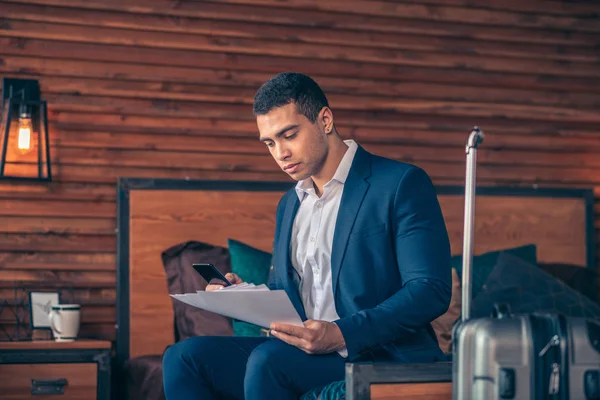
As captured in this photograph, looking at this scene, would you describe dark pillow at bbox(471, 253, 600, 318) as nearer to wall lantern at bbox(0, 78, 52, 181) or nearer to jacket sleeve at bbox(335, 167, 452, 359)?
jacket sleeve at bbox(335, 167, 452, 359)

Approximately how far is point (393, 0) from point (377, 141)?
0.78 m

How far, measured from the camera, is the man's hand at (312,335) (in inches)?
98.7

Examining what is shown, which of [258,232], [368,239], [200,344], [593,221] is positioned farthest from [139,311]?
[593,221]

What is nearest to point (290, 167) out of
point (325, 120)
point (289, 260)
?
point (325, 120)

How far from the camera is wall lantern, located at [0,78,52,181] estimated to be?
15.0 ft

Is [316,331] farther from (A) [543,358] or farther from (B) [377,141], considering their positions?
(B) [377,141]

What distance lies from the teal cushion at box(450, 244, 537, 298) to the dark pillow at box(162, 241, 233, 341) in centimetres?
113

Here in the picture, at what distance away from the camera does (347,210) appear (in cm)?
284

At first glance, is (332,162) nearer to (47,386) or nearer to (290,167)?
(290,167)

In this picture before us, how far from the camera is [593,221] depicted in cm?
535

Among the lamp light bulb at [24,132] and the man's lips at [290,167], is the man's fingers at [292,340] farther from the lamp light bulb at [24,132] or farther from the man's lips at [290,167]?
the lamp light bulb at [24,132]

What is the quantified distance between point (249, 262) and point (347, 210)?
159 cm

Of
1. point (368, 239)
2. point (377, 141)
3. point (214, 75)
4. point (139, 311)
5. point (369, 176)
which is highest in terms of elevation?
point (214, 75)

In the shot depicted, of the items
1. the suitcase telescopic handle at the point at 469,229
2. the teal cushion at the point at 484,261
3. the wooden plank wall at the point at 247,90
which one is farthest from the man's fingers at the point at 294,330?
the wooden plank wall at the point at 247,90
